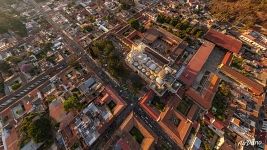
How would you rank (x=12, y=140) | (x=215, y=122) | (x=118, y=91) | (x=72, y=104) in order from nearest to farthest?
(x=12, y=140) → (x=72, y=104) → (x=215, y=122) → (x=118, y=91)

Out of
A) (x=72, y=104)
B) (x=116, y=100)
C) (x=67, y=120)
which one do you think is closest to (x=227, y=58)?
(x=116, y=100)

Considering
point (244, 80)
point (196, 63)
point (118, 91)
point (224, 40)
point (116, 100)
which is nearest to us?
point (116, 100)

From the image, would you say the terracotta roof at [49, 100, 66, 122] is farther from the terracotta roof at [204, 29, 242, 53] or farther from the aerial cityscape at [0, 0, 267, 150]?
Answer: the terracotta roof at [204, 29, 242, 53]

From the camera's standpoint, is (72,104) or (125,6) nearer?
(72,104)

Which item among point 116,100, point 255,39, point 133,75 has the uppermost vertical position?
point 255,39

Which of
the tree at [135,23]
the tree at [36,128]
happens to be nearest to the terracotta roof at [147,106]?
the tree at [36,128]

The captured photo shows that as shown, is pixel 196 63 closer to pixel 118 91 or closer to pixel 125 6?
pixel 118 91

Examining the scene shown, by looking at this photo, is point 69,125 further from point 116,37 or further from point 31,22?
point 31,22
